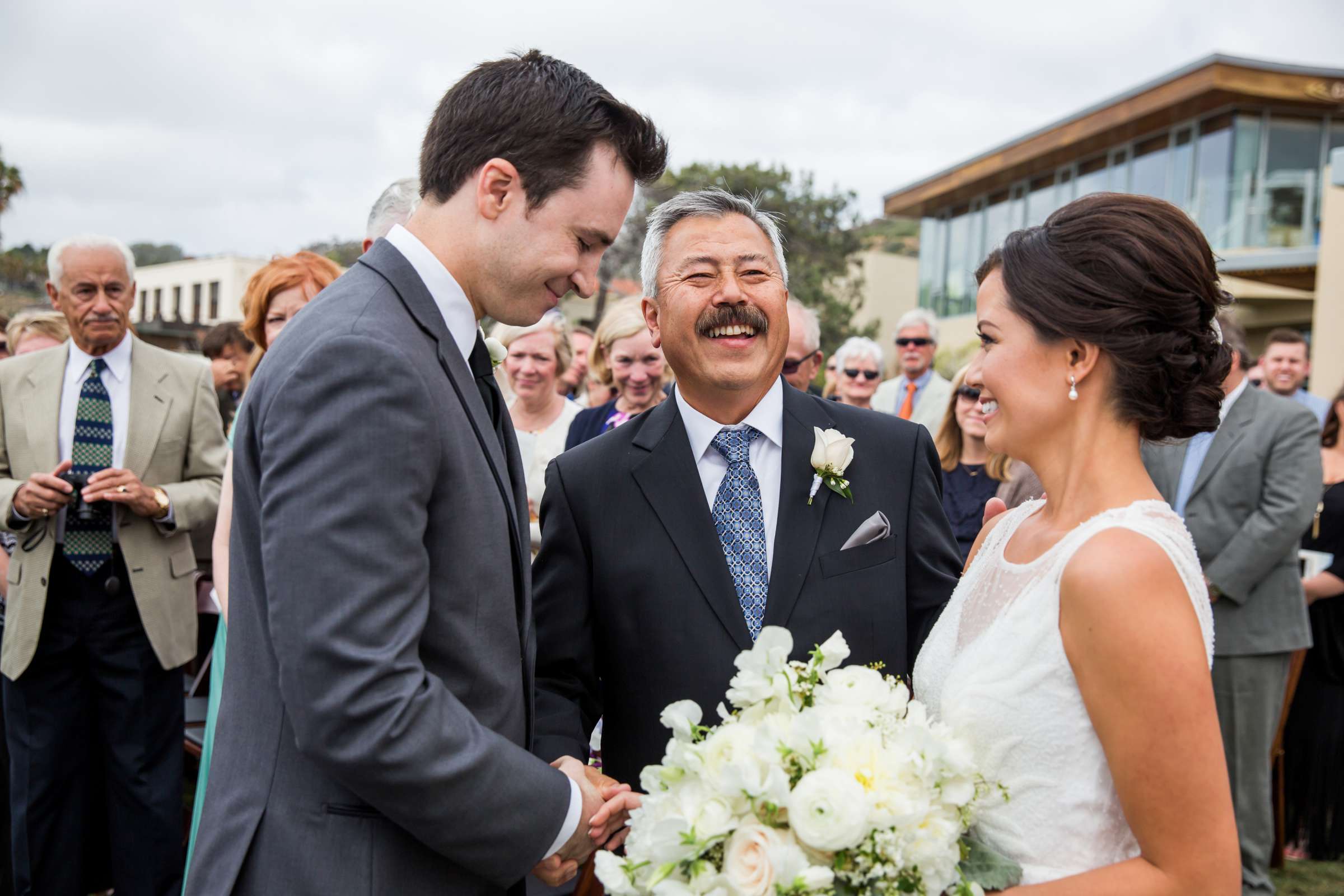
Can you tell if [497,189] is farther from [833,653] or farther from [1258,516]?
[1258,516]

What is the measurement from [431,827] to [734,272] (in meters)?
1.70

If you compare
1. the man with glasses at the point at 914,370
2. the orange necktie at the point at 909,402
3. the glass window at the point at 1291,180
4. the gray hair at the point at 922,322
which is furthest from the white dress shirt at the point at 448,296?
the glass window at the point at 1291,180

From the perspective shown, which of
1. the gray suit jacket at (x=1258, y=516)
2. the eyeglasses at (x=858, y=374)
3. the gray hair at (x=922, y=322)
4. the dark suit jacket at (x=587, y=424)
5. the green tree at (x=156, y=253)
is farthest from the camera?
the green tree at (x=156, y=253)

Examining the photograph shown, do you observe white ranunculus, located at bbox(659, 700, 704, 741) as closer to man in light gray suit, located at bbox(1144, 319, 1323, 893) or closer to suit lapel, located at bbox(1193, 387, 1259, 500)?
man in light gray suit, located at bbox(1144, 319, 1323, 893)

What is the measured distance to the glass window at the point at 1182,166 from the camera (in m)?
21.8

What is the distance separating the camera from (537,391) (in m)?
6.03

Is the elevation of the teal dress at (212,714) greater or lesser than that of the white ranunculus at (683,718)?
lesser

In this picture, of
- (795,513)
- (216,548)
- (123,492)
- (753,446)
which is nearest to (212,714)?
(216,548)

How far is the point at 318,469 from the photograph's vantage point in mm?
1661

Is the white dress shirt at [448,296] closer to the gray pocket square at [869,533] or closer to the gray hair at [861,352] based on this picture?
the gray pocket square at [869,533]

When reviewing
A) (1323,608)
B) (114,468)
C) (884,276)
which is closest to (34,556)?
(114,468)

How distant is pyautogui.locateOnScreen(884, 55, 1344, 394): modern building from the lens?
18922 millimetres

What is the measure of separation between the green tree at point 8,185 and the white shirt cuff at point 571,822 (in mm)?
31503

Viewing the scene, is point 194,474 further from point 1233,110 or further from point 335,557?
point 1233,110
